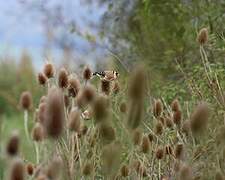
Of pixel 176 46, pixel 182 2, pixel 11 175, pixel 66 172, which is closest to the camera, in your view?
pixel 11 175

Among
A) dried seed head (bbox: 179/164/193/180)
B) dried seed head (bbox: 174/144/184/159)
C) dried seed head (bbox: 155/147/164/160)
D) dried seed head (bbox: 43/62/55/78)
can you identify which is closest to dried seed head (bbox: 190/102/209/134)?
dried seed head (bbox: 179/164/193/180)

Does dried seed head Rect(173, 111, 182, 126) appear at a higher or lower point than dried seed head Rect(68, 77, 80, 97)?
lower

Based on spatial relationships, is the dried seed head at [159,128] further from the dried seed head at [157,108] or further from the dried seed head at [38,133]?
the dried seed head at [38,133]

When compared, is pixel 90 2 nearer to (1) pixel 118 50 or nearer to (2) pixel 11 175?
(1) pixel 118 50

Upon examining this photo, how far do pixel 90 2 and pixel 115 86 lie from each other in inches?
101

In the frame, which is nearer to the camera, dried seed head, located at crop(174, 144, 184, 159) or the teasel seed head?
dried seed head, located at crop(174, 144, 184, 159)

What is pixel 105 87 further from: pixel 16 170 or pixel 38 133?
pixel 16 170

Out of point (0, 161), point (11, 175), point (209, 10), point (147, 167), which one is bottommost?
point (0, 161)

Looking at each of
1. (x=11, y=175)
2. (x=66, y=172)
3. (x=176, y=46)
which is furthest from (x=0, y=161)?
(x=11, y=175)

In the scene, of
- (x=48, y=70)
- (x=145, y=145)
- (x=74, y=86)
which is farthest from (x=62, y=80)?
(x=145, y=145)

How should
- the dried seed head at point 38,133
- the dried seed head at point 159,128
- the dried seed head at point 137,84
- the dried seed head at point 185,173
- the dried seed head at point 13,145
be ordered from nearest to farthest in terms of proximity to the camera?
1. the dried seed head at point 137,84
2. the dried seed head at point 13,145
3. the dried seed head at point 185,173
4. the dried seed head at point 38,133
5. the dried seed head at point 159,128

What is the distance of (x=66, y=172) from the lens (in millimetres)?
1467

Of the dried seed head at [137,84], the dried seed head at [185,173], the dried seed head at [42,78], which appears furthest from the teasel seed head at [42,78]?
the dried seed head at [137,84]

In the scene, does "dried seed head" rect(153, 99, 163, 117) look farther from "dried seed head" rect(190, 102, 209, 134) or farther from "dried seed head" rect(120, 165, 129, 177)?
"dried seed head" rect(190, 102, 209, 134)
